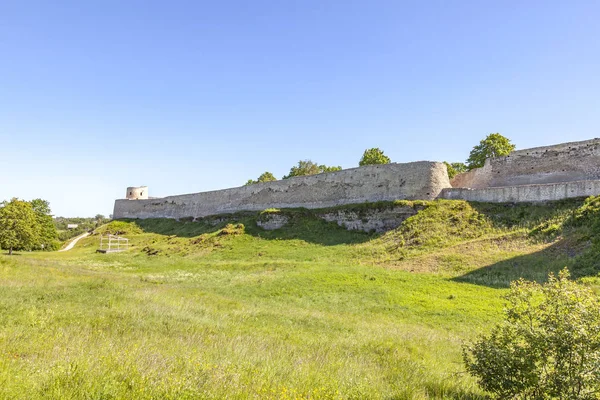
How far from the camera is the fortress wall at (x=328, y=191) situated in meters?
33.8

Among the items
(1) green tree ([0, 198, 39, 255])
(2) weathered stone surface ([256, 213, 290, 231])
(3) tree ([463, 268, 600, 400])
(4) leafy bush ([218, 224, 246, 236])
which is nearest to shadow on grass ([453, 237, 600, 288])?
(3) tree ([463, 268, 600, 400])

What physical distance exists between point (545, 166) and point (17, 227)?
5445 cm

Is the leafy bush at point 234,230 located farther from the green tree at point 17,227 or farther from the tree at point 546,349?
the tree at point 546,349

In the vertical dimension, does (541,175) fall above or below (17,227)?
above

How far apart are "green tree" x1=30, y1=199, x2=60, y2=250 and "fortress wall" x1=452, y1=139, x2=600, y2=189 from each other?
53.4 meters

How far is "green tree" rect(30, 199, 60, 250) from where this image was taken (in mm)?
47875

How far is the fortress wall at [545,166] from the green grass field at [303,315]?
469cm

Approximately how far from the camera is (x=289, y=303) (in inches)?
600

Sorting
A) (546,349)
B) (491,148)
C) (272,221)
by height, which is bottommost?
(546,349)

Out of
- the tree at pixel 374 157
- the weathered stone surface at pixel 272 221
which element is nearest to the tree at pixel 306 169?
the tree at pixel 374 157

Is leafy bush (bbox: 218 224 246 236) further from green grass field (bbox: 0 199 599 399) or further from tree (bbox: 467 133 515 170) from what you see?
tree (bbox: 467 133 515 170)

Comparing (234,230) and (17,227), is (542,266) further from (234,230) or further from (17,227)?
(17,227)

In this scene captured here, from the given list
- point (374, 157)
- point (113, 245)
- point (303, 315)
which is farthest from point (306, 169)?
point (303, 315)

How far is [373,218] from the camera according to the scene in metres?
33.5
